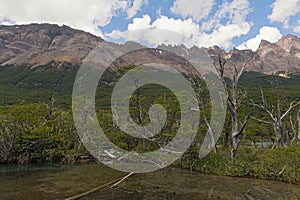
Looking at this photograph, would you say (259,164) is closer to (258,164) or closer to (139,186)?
(258,164)

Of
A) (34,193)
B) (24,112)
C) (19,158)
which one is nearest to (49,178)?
(34,193)

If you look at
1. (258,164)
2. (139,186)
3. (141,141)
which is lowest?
(139,186)

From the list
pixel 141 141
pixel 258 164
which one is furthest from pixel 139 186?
pixel 141 141

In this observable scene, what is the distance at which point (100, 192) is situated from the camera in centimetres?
1412

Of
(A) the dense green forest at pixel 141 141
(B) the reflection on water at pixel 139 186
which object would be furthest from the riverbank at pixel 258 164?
(B) the reflection on water at pixel 139 186

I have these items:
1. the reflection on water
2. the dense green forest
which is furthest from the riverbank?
the reflection on water

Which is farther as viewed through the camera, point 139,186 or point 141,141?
point 141,141

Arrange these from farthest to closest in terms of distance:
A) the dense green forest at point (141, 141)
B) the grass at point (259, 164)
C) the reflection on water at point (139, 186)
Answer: the dense green forest at point (141, 141) → the grass at point (259, 164) → the reflection on water at point (139, 186)

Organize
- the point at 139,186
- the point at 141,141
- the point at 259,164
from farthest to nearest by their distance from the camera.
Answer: the point at 141,141, the point at 259,164, the point at 139,186

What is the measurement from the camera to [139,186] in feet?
50.5

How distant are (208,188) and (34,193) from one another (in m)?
7.76

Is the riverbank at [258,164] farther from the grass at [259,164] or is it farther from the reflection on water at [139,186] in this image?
the reflection on water at [139,186]

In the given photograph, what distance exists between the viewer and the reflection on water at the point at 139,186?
13602 mm

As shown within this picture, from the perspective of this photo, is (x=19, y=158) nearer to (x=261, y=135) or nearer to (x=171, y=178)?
(x=171, y=178)
